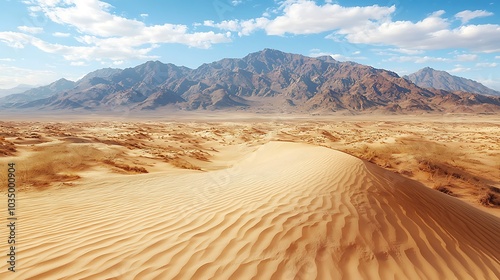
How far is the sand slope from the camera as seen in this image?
313cm

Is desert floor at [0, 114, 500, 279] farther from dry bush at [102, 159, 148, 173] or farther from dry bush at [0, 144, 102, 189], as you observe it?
dry bush at [102, 159, 148, 173]

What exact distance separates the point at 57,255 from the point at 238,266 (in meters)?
2.06

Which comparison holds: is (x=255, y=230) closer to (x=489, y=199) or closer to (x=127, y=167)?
(x=127, y=167)

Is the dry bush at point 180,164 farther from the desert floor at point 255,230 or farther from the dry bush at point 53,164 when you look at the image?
the desert floor at point 255,230

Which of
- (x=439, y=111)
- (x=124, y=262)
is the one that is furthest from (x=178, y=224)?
(x=439, y=111)

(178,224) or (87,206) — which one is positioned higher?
(178,224)

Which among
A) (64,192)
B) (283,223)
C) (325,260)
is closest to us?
(325,260)

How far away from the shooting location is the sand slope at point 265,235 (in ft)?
10.3

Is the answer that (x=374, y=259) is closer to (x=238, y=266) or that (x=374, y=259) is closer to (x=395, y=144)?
(x=238, y=266)

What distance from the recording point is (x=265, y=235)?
12.4 feet

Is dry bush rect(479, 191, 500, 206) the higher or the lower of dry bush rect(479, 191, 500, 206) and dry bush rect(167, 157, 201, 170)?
the higher

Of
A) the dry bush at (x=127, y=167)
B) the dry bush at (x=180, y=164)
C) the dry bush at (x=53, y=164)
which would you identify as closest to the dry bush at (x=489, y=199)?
the dry bush at (x=180, y=164)

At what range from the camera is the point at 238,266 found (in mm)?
3125

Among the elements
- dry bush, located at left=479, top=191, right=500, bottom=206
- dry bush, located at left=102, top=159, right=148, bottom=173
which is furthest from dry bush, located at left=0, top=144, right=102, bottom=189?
dry bush, located at left=479, top=191, right=500, bottom=206
